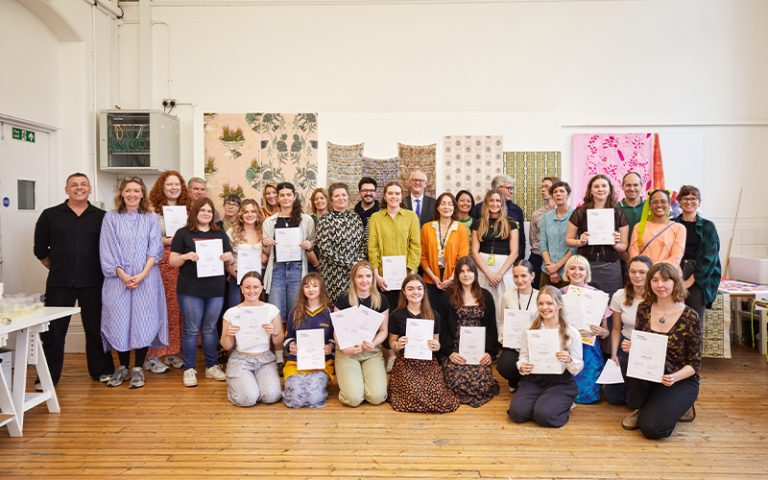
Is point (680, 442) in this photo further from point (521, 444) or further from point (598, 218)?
point (598, 218)

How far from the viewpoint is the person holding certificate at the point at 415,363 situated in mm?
3535

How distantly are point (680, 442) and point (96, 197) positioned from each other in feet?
20.3

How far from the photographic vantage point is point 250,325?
3.79m

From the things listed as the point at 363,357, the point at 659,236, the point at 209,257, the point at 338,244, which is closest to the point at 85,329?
the point at 209,257

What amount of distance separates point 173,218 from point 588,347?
3.58 m

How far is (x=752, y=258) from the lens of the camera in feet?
19.1

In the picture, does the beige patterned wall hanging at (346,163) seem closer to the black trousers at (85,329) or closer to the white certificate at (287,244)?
the white certificate at (287,244)

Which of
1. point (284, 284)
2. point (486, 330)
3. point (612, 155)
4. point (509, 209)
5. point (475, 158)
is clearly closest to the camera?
point (486, 330)

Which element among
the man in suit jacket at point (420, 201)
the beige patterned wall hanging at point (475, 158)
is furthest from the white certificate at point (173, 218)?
the beige patterned wall hanging at point (475, 158)

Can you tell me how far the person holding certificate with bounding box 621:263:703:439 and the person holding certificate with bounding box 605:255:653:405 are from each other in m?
0.24

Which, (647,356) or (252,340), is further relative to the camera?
(252,340)

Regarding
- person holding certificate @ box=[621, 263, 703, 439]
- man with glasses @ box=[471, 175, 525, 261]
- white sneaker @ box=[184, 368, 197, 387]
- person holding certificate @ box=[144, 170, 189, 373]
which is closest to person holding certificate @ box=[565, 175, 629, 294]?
man with glasses @ box=[471, 175, 525, 261]

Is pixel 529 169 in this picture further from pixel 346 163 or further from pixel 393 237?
pixel 393 237

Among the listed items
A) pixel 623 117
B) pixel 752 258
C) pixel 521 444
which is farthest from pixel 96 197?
pixel 752 258
